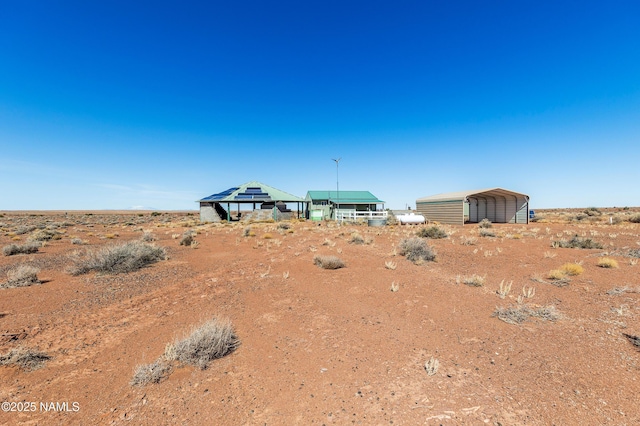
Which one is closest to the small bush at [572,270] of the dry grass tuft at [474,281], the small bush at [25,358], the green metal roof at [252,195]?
the dry grass tuft at [474,281]

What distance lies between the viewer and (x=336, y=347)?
482 cm

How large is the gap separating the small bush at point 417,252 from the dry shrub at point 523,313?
4.93 metres

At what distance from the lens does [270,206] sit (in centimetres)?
3944

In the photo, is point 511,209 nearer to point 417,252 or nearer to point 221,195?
point 417,252

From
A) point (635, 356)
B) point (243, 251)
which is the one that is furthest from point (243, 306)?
point (243, 251)

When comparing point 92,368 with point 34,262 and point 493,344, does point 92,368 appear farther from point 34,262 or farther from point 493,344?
point 34,262

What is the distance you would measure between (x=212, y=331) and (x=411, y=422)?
3179 mm

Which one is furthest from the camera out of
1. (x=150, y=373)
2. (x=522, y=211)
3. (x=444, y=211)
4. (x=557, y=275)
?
(x=444, y=211)

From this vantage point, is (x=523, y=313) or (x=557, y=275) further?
(x=557, y=275)

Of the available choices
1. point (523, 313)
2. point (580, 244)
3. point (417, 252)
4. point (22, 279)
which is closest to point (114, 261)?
point (22, 279)

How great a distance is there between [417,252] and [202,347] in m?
9.64

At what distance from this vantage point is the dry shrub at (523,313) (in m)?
5.66

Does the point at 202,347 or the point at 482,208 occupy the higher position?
the point at 482,208

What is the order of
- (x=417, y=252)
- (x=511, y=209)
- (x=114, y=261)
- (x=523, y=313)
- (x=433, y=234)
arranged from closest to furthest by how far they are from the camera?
(x=523, y=313), (x=114, y=261), (x=417, y=252), (x=433, y=234), (x=511, y=209)
